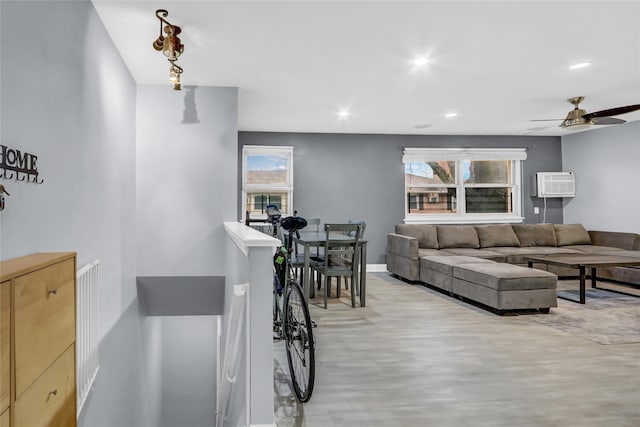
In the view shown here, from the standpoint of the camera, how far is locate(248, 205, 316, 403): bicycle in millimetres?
2479

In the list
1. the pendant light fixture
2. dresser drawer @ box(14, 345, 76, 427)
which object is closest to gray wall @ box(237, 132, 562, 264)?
the pendant light fixture

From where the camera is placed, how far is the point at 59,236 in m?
2.12

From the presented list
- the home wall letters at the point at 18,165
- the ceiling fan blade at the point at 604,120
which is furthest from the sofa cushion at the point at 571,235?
the home wall letters at the point at 18,165

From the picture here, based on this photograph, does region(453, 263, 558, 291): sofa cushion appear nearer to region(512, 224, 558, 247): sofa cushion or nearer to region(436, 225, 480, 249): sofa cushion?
region(436, 225, 480, 249): sofa cushion

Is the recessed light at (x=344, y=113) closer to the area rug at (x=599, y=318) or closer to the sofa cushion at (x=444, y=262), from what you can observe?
the sofa cushion at (x=444, y=262)

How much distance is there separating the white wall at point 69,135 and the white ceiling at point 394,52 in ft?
1.40

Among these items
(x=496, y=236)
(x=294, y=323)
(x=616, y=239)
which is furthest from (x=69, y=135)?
(x=616, y=239)

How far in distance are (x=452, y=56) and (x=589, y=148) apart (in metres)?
5.13

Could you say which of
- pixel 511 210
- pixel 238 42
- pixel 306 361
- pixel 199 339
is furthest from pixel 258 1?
pixel 511 210

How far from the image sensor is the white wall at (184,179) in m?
4.17

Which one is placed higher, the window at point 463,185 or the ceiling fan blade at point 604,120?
the ceiling fan blade at point 604,120

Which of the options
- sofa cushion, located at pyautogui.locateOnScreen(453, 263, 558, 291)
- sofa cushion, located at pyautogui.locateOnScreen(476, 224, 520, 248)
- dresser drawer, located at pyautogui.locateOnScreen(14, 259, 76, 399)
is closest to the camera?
dresser drawer, located at pyautogui.locateOnScreen(14, 259, 76, 399)

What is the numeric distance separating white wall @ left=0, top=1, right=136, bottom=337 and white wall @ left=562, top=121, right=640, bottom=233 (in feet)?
23.8

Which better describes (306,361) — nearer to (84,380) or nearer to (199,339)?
(84,380)
